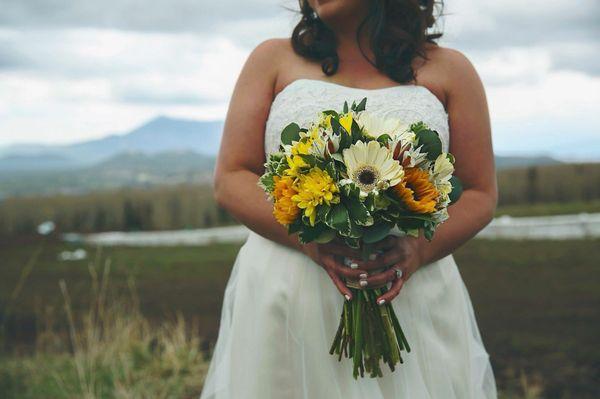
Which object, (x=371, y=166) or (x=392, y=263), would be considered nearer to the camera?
(x=371, y=166)

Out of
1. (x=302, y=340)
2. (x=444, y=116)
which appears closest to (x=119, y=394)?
(x=302, y=340)

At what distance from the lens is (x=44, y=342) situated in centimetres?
909

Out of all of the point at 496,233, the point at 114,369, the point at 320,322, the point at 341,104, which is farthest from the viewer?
the point at 496,233

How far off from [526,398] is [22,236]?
18.0 metres

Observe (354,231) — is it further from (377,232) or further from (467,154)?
(467,154)

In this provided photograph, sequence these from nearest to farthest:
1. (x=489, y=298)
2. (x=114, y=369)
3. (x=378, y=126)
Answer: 1. (x=378, y=126)
2. (x=114, y=369)
3. (x=489, y=298)

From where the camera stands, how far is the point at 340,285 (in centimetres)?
283

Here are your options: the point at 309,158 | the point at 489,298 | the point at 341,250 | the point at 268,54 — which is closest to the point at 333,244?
the point at 341,250

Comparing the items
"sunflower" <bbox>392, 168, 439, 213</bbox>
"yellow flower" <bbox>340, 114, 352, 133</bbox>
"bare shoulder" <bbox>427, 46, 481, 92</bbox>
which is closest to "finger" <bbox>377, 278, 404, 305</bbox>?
"sunflower" <bbox>392, 168, 439, 213</bbox>

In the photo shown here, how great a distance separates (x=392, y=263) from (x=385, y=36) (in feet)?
3.51

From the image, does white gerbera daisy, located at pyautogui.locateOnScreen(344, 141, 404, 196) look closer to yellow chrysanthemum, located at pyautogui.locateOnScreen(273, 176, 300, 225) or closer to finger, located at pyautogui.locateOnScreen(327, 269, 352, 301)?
yellow chrysanthemum, located at pyautogui.locateOnScreen(273, 176, 300, 225)

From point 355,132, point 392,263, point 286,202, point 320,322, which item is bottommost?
point 320,322

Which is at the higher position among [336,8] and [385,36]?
[336,8]

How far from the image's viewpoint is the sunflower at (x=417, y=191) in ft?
8.35
